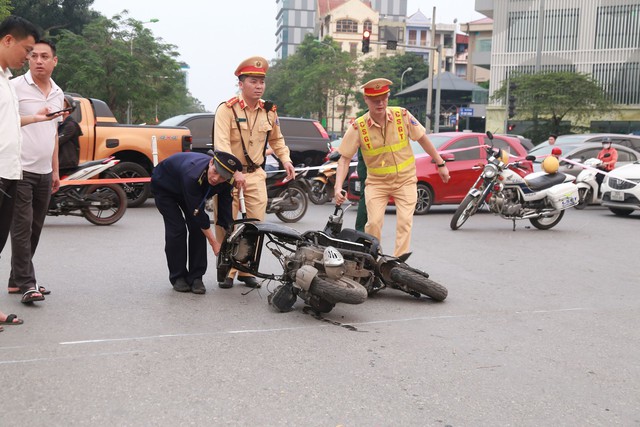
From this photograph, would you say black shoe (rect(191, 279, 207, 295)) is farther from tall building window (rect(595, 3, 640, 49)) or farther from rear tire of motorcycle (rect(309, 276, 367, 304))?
tall building window (rect(595, 3, 640, 49))

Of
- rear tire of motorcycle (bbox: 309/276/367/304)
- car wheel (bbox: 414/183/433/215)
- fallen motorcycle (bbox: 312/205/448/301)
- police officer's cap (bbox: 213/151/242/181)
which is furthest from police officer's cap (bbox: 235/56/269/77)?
car wheel (bbox: 414/183/433/215)

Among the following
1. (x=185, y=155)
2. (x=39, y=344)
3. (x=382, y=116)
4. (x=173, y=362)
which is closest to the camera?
(x=173, y=362)

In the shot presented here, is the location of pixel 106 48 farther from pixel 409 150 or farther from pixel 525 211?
pixel 409 150

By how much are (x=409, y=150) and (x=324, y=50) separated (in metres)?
63.6

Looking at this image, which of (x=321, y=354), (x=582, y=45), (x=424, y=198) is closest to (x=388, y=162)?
(x=321, y=354)

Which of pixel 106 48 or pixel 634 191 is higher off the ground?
pixel 106 48

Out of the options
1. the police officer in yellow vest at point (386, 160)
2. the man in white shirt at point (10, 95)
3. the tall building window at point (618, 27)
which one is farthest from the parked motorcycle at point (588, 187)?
the tall building window at point (618, 27)

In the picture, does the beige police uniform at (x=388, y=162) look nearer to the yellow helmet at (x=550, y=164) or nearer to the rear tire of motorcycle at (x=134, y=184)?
the yellow helmet at (x=550, y=164)

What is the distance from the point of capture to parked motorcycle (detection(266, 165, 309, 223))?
13.1m

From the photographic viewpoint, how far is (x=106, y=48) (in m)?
36.2

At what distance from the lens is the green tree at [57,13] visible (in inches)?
1877

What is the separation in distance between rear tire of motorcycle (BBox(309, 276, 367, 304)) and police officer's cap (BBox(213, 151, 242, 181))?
1.08m

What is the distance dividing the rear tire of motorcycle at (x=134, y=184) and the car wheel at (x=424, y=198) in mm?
4985

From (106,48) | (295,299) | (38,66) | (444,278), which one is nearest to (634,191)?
(444,278)
